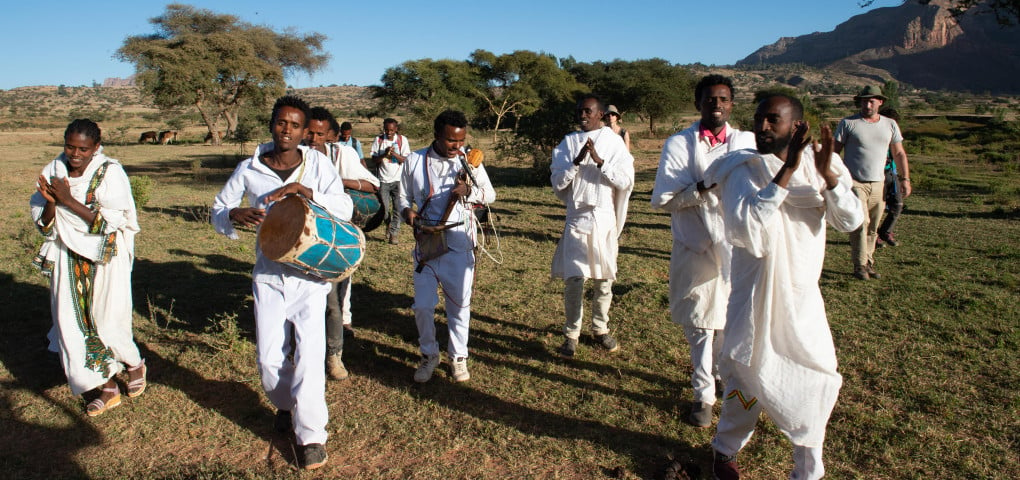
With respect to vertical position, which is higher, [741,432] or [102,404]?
[741,432]

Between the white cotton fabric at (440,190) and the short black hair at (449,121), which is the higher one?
the short black hair at (449,121)

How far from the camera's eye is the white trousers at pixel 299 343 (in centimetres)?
358

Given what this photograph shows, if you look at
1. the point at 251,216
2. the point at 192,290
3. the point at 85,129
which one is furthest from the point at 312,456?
the point at 192,290

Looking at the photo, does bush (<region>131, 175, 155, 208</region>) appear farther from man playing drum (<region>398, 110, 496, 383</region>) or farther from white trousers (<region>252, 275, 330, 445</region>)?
white trousers (<region>252, 275, 330, 445</region>)

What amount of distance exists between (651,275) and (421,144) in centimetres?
2221

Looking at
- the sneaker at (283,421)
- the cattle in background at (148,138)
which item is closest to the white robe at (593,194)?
the sneaker at (283,421)

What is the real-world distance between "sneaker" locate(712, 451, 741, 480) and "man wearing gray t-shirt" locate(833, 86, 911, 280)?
4553mm

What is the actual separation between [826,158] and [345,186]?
3.46 metres

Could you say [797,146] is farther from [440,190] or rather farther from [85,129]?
[85,129]

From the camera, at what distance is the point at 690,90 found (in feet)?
99.7

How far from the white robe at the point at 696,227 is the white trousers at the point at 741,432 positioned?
2.26 feet

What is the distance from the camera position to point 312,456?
3.60 meters

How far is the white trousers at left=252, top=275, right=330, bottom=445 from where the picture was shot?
3.58 meters

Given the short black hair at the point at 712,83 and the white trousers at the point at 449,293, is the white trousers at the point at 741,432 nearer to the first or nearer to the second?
the short black hair at the point at 712,83
